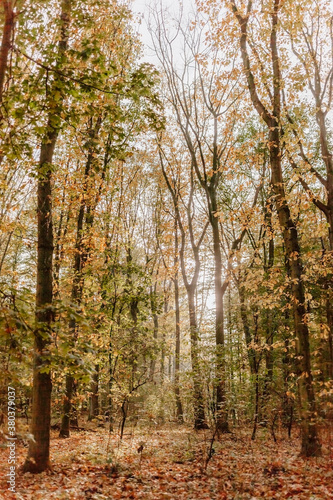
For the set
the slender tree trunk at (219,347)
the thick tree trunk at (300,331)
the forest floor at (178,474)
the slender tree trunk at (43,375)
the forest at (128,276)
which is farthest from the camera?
the slender tree trunk at (219,347)

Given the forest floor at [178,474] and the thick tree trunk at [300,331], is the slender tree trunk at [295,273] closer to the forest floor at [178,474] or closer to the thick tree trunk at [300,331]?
the thick tree trunk at [300,331]

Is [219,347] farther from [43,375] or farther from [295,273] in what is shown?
[43,375]

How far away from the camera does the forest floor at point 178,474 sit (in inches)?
215

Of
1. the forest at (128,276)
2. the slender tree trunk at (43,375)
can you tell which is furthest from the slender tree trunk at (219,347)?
the slender tree trunk at (43,375)

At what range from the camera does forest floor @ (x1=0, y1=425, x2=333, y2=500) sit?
5461 millimetres

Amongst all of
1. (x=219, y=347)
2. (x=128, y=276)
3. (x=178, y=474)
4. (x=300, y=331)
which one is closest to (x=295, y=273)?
(x=300, y=331)

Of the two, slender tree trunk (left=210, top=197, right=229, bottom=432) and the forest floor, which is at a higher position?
slender tree trunk (left=210, top=197, right=229, bottom=432)

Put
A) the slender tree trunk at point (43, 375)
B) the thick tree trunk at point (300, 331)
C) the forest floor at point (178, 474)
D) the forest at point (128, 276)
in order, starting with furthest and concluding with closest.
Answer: the thick tree trunk at point (300, 331) → the slender tree trunk at point (43, 375) → the forest floor at point (178, 474) → the forest at point (128, 276)

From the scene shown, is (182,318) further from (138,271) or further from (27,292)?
(27,292)

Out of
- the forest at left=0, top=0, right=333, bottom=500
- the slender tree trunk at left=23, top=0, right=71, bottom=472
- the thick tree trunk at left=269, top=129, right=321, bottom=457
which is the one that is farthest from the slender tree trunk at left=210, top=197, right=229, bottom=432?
the slender tree trunk at left=23, top=0, right=71, bottom=472

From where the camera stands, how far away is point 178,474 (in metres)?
6.76

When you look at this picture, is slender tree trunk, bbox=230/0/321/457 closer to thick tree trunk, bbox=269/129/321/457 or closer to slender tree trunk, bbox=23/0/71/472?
thick tree trunk, bbox=269/129/321/457

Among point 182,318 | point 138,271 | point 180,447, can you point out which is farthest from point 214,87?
point 182,318

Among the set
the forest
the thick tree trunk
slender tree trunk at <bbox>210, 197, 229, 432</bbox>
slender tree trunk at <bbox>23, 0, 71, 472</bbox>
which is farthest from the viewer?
slender tree trunk at <bbox>210, 197, 229, 432</bbox>
